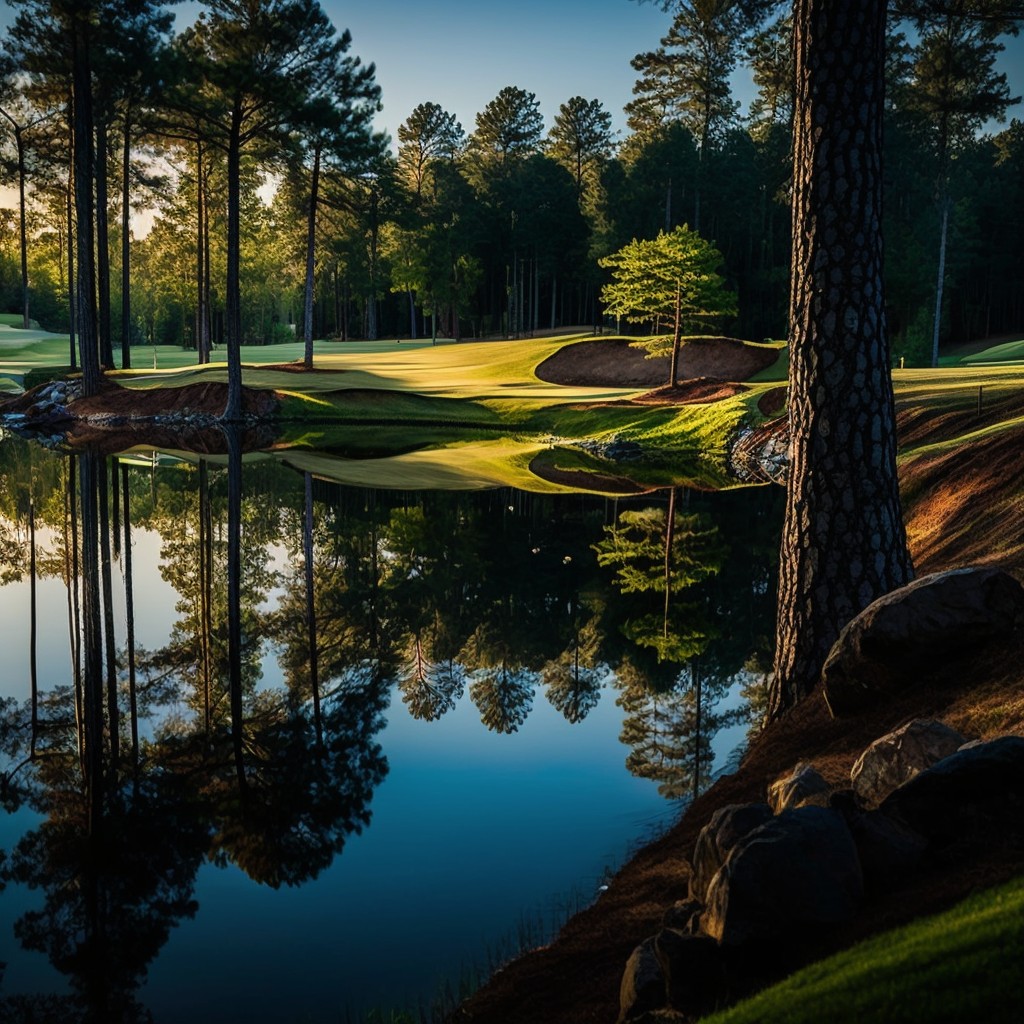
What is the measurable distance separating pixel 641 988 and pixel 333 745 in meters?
5.05

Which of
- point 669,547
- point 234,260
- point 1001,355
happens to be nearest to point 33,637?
point 669,547

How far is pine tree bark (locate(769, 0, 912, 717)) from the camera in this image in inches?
298

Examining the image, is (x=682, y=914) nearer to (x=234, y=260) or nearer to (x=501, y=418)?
(x=234, y=260)

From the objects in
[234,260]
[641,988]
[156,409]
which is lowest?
[641,988]

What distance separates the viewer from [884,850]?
4387 millimetres

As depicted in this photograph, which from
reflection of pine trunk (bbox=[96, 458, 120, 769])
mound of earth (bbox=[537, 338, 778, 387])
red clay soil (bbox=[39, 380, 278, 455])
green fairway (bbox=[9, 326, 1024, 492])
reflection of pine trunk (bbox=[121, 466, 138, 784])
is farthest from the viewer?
mound of earth (bbox=[537, 338, 778, 387])

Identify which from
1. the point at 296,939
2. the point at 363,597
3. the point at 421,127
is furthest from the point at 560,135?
the point at 296,939

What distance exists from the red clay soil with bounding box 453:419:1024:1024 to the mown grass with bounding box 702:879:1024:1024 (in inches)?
12.8

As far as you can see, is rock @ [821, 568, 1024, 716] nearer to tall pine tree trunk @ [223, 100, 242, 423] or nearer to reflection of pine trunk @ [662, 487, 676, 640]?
reflection of pine trunk @ [662, 487, 676, 640]

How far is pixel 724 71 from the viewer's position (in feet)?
225

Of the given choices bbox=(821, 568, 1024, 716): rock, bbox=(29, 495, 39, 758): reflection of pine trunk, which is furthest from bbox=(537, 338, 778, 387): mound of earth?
bbox=(821, 568, 1024, 716): rock

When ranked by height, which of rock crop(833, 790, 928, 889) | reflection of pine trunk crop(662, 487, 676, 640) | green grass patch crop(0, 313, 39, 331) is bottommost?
reflection of pine trunk crop(662, 487, 676, 640)

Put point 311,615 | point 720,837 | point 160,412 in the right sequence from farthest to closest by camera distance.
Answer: point 160,412, point 311,615, point 720,837

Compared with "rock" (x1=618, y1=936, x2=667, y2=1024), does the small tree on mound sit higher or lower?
higher
